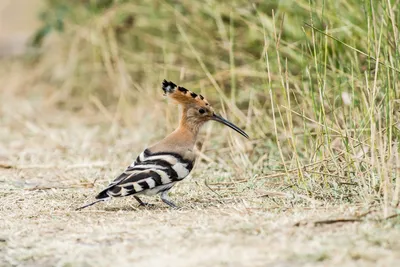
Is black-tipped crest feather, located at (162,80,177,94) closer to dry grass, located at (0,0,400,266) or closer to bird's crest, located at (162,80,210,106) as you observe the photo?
bird's crest, located at (162,80,210,106)

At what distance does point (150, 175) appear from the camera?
11.2ft

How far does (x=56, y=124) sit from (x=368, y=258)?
4.55 meters

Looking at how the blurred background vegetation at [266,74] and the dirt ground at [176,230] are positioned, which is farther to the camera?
the blurred background vegetation at [266,74]

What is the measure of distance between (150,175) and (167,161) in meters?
0.13

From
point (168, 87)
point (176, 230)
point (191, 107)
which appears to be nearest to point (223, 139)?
point (191, 107)

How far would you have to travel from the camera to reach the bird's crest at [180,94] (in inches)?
149

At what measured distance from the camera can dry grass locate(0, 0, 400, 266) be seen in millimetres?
2664

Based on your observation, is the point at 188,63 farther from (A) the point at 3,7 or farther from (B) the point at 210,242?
(A) the point at 3,7

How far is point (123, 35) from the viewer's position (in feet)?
23.0

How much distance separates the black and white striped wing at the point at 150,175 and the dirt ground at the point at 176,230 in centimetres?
9

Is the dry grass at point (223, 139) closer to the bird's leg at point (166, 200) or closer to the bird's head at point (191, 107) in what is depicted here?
the bird's leg at point (166, 200)

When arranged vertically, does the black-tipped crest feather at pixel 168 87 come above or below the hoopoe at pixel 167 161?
above

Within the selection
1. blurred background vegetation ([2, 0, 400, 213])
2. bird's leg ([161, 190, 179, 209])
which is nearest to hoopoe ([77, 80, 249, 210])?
bird's leg ([161, 190, 179, 209])

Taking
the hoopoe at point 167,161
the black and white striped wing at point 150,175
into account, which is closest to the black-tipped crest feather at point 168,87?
the hoopoe at point 167,161
